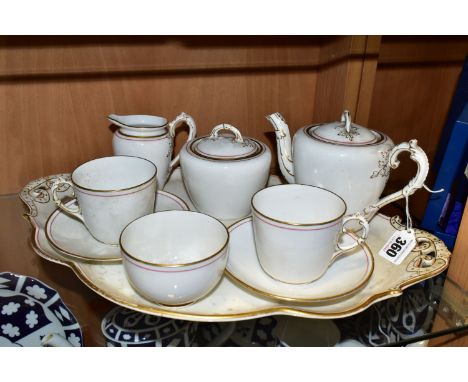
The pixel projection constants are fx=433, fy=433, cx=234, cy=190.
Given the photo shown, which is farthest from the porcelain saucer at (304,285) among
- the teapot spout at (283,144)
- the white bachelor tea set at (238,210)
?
the teapot spout at (283,144)

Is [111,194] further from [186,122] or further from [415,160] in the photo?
[415,160]

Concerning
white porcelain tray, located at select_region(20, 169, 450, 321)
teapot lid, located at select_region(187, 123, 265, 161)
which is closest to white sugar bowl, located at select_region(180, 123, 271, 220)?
teapot lid, located at select_region(187, 123, 265, 161)

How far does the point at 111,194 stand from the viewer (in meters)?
0.46

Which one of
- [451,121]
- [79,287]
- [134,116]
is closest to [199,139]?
[134,116]

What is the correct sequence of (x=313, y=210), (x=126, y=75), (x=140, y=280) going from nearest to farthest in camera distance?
(x=140, y=280) → (x=313, y=210) → (x=126, y=75)

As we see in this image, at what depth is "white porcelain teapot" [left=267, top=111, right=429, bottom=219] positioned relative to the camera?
471 millimetres

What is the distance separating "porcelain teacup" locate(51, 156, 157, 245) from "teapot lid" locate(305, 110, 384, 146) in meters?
0.20

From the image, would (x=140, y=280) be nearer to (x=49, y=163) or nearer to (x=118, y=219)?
(x=118, y=219)

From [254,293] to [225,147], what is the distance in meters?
0.19

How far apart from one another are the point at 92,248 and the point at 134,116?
0.67ft

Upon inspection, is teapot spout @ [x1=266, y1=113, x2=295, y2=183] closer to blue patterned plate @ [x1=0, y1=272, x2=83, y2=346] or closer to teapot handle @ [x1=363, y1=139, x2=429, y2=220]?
teapot handle @ [x1=363, y1=139, x2=429, y2=220]

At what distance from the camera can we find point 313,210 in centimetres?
49

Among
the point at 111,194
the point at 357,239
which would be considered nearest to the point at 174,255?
the point at 111,194

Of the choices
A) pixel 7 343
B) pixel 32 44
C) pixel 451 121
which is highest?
pixel 32 44
